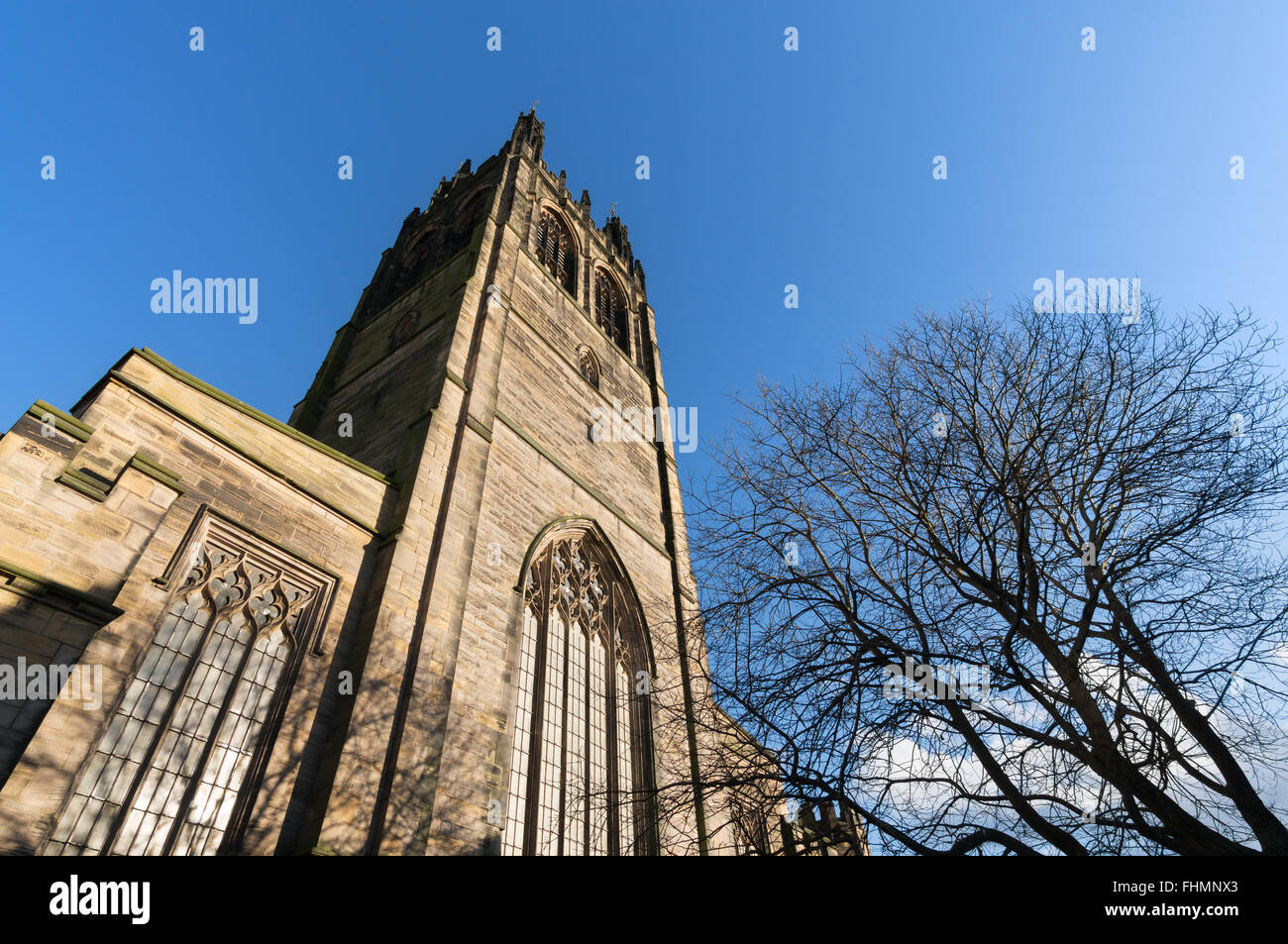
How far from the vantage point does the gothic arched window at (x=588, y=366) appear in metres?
17.8

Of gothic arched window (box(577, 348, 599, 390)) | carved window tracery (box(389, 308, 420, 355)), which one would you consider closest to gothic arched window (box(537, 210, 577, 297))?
gothic arched window (box(577, 348, 599, 390))

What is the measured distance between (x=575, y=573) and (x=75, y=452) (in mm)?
7562

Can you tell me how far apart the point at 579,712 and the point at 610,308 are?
1614 centimetres

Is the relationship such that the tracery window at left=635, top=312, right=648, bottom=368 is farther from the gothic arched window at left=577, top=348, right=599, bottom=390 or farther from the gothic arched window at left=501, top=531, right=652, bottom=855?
the gothic arched window at left=501, top=531, right=652, bottom=855

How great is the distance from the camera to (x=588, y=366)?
1822cm

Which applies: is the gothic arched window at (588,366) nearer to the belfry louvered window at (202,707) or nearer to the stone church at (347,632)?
the stone church at (347,632)

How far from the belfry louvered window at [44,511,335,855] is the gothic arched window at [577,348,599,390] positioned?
10.6m

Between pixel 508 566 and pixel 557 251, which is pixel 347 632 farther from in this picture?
pixel 557 251

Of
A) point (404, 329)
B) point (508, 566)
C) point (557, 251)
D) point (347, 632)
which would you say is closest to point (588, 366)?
point (404, 329)

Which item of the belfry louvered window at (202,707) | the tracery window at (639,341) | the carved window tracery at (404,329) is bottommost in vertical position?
the belfry louvered window at (202,707)

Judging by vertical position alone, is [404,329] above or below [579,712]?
above

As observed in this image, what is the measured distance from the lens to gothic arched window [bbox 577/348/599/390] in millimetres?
17781

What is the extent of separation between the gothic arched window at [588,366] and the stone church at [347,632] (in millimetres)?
3087

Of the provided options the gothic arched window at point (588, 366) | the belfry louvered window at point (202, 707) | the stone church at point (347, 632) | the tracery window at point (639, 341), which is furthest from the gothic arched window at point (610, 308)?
the belfry louvered window at point (202, 707)
